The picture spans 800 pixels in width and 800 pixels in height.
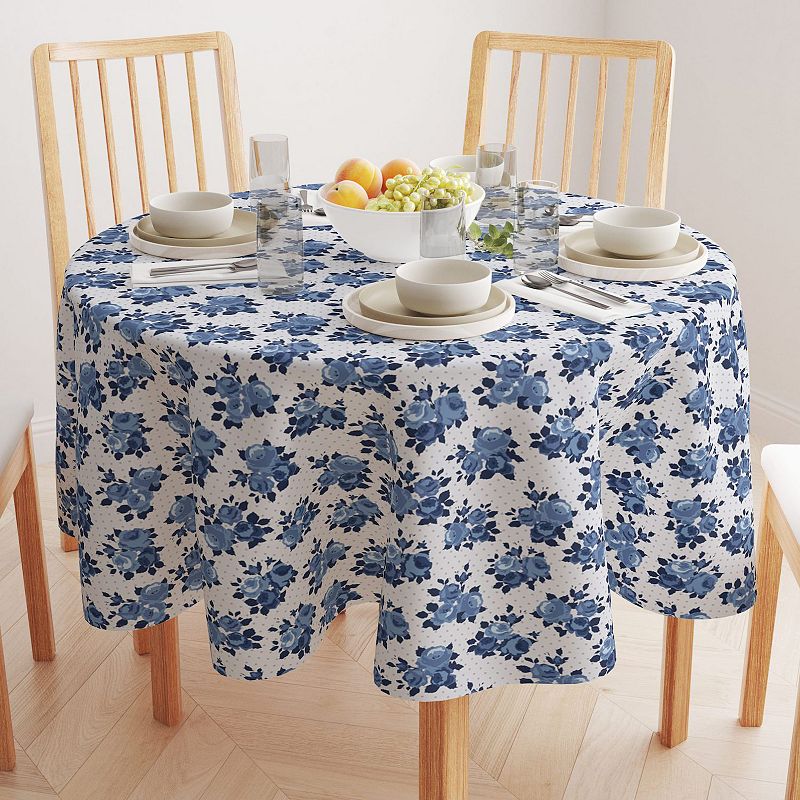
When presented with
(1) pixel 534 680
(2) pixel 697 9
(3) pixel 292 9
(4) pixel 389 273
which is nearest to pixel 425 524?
(1) pixel 534 680

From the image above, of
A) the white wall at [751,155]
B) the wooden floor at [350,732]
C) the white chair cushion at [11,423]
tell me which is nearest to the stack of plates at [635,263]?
the wooden floor at [350,732]

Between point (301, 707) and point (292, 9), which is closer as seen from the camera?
point (301, 707)

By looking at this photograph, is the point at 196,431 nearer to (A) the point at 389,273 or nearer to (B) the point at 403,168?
(A) the point at 389,273

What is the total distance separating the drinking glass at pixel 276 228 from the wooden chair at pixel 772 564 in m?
0.83

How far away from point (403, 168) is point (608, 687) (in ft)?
3.51

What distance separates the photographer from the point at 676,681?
1.79 m

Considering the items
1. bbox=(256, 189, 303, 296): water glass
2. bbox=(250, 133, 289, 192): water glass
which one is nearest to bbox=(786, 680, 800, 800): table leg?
bbox=(256, 189, 303, 296): water glass

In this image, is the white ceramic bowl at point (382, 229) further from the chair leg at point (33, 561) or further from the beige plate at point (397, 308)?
the chair leg at point (33, 561)

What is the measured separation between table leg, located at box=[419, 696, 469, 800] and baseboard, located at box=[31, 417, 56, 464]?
1823 millimetres

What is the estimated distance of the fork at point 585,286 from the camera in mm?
1415

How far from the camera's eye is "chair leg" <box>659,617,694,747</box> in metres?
1.73

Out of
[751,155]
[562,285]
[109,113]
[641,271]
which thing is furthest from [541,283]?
[751,155]

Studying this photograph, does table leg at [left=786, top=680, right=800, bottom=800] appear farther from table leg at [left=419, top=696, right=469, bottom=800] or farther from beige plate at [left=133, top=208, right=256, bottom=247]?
beige plate at [left=133, top=208, right=256, bottom=247]

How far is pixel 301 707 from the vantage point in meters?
1.98
